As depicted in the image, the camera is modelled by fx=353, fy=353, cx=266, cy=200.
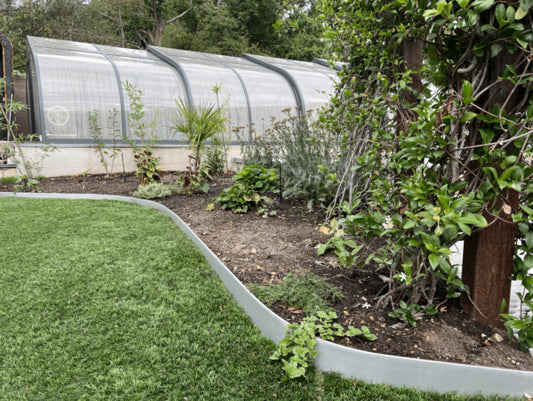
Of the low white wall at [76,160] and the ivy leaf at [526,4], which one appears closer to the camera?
the ivy leaf at [526,4]

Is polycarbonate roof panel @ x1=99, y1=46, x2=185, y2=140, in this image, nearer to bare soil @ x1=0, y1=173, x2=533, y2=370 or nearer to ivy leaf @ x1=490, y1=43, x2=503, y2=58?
bare soil @ x1=0, y1=173, x2=533, y2=370

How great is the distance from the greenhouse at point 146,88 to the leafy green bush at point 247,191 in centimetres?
162

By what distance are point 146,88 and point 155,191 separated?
3.71 m

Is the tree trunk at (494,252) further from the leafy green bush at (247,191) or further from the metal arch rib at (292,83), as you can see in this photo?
the metal arch rib at (292,83)

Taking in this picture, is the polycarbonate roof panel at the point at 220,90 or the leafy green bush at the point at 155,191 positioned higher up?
the polycarbonate roof panel at the point at 220,90

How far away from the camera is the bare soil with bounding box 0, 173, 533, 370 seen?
1808mm

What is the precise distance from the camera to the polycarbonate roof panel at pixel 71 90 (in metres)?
6.73

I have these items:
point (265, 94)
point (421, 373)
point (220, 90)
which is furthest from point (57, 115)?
point (421, 373)

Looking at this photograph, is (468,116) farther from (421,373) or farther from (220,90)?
(220,90)

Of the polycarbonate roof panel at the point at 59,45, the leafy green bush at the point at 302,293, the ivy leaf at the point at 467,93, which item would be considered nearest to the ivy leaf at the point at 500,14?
the ivy leaf at the point at 467,93

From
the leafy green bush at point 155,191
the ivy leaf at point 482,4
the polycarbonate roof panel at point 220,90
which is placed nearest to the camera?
the ivy leaf at point 482,4

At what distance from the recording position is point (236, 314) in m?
2.39

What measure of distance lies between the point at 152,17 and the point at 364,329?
21310 millimetres

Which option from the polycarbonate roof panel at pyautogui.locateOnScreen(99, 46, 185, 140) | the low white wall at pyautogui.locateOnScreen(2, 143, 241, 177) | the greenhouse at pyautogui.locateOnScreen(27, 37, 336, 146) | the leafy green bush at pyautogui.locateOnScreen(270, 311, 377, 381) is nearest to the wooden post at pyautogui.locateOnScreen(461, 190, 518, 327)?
the leafy green bush at pyautogui.locateOnScreen(270, 311, 377, 381)
